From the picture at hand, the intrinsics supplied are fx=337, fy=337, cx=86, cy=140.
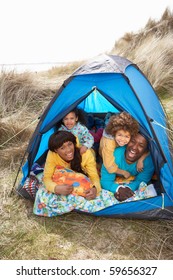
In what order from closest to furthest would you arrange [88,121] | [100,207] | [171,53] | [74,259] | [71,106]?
[74,259]
[100,207]
[71,106]
[88,121]
[171,53]

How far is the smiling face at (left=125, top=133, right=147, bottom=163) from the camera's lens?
3041 millimetres

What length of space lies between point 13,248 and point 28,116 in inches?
106

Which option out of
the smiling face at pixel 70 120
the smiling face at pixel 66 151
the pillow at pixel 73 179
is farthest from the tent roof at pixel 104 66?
the pillow at pixel 73 179

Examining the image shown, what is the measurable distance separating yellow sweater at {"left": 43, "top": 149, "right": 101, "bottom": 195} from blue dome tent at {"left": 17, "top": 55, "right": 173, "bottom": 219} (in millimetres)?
311

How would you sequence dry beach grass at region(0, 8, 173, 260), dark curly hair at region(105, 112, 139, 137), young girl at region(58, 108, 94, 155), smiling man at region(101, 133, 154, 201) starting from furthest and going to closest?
young girl at region(58, 108, 94, 155)
smiling man at region(101, 133, 154, 201)
dark curly hair at region(105, 112, 139, 137)
dry beach grass at region(0, 8, 173, 260)

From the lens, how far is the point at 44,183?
10.2 feet

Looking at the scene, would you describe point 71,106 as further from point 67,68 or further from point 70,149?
point 67,68

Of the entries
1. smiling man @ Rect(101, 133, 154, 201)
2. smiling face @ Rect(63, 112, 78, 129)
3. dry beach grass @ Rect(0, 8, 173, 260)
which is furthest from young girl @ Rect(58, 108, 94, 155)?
dry beach grass @ Rect(0, 8, 173, 260)

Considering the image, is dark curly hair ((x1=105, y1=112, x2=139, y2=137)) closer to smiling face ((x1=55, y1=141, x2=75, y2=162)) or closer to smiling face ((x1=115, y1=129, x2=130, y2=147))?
smiling face ((x1=115, y1=129, x2=130, y2=147))

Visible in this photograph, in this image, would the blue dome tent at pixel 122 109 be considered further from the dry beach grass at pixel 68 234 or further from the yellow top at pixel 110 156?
the yellow top at pixel 110 156

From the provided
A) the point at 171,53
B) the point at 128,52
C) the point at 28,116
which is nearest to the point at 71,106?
the point at 28,116

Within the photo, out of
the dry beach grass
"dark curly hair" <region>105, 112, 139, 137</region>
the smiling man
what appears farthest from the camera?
the smiling man

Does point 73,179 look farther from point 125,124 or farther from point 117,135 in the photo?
point 125,124

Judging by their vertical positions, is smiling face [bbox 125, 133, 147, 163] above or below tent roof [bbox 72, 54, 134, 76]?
below
